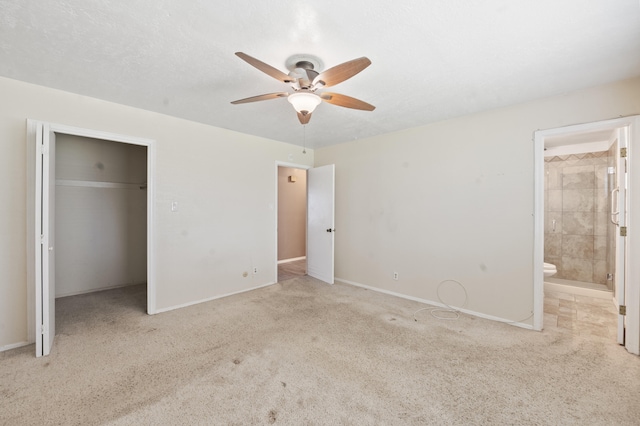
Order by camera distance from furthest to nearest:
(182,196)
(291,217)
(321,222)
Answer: (291,217)
(321,222)
(182,196)

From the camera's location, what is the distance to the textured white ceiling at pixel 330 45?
5.08 ft

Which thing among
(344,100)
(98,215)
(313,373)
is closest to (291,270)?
(98,215)

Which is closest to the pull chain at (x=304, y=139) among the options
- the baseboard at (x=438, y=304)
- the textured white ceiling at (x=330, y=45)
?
the textured white ceiling at (x=330, y=45)

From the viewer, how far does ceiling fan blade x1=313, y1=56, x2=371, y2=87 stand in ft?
5.47

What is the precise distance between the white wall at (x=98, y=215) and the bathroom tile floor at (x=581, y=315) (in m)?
5.87

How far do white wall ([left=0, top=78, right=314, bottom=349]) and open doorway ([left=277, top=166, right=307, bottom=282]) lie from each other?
1.52 meters

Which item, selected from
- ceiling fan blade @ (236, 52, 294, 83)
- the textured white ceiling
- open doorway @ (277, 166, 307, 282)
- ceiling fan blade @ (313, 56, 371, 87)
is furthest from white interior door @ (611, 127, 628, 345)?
open doorway @ (277, 166, 307, 282)

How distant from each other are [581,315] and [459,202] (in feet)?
6.31

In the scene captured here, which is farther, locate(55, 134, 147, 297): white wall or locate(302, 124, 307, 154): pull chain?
locate(55, 134, 147, 297): white wall

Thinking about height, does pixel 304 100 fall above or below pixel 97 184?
above

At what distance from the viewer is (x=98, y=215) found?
4.21 metres

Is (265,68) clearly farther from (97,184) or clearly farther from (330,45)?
(97,184)

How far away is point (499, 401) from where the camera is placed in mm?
1753

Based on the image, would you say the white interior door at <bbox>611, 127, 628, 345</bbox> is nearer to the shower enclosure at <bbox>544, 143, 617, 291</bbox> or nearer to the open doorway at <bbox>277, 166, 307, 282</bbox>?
the shower enclosure at <bbox>544, 143, 617, 291</bbox>
